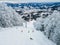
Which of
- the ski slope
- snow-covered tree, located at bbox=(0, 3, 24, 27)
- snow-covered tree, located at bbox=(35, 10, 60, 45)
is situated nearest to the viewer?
snow-covered tree, located at bbox=(35, 10, 60, 45)

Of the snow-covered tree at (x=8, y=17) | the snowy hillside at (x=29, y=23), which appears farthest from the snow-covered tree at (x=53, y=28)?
the snow-covered tree at (x=8, y=17)

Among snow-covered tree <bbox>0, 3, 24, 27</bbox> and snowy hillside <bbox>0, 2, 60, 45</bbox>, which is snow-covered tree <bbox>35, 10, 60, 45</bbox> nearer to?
snowy hillside <bbox>0, 2, 60, 45</bbox>

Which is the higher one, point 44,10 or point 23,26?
point 44,10

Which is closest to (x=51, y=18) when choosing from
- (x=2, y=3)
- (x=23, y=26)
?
(x=23, y=26)

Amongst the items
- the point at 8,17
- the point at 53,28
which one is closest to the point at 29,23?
the point at 8,17

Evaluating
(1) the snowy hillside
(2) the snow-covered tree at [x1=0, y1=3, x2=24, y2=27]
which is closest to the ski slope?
(1) the snowy hillside

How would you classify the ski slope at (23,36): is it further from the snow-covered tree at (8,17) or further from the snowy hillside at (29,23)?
the snow-covered tree at (8,17)

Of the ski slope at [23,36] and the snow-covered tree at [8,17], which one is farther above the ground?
the snow-covered tree at [8,17]

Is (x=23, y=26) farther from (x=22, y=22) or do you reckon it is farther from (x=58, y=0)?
(x=58, y=0)
